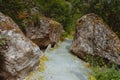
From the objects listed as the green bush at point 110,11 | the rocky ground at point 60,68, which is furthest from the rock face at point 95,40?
the green bush at point 110,11

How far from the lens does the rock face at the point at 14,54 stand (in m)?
8.25

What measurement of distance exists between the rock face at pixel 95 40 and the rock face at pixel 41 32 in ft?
3.98

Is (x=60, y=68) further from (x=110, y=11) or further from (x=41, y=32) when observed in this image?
(x=110, y=11)

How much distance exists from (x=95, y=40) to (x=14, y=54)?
4160 mm

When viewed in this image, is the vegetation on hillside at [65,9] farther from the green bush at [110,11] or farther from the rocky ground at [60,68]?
the rocky ground at [60,68]

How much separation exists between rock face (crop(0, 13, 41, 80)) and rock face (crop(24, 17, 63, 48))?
2718mm

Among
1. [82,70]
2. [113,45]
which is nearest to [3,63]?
[82,70]

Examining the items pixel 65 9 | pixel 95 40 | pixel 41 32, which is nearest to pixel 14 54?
pixel 41 32

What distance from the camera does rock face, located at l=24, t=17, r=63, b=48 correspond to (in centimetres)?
1160

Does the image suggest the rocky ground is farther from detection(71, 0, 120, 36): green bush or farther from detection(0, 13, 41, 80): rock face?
detection(71, 0, 120, 36): green bush

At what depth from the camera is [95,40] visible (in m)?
11.1

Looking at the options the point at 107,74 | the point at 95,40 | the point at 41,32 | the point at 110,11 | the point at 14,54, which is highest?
the point at 110,11

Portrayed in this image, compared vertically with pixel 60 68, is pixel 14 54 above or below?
above

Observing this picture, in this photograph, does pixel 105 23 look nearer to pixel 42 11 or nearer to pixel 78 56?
pixel 78 56
